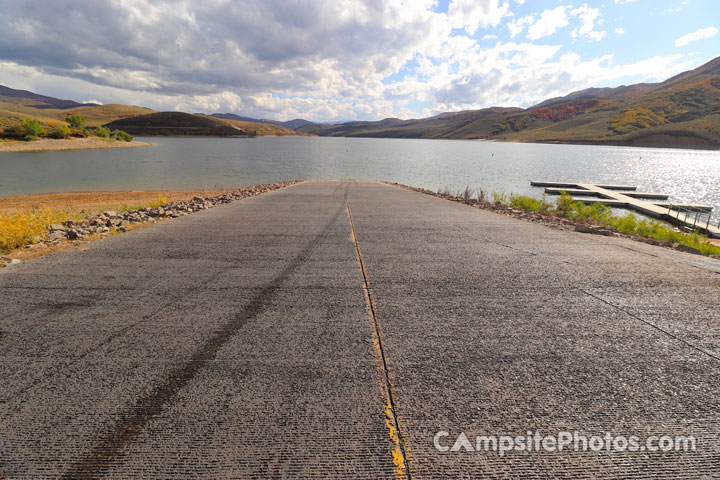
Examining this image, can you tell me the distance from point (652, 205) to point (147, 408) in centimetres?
2763

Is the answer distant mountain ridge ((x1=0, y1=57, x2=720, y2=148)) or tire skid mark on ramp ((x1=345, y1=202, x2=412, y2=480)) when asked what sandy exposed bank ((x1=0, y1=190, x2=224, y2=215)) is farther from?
distant mountain ridge ((x1=0, y1=57, x2=720, y2=148))

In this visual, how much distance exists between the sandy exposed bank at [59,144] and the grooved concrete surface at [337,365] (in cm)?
7483

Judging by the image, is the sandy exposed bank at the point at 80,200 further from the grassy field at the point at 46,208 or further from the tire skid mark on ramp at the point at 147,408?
the tire skid mark on ramp at the point at 147,408

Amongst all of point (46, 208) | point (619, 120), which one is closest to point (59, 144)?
point (46, 208)

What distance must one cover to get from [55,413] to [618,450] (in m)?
3.72

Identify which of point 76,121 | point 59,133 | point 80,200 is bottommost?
point 80,200

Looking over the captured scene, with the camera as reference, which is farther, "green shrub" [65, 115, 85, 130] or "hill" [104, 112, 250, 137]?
"hill" [104, 112, 250, 137]

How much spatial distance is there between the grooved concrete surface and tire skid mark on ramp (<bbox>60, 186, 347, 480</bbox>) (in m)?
0.01

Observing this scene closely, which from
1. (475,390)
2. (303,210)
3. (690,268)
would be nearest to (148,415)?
(475,390)

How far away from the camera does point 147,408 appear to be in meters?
2.13

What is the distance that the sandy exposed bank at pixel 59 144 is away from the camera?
52969 mm

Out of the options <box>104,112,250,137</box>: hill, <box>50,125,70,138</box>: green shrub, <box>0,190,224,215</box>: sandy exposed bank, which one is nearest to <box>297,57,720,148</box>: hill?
<box>0,190,224,215</box>: sandy exposed bank

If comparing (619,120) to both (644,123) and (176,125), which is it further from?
(176,125)

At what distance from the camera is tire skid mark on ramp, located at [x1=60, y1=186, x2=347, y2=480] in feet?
5.75
